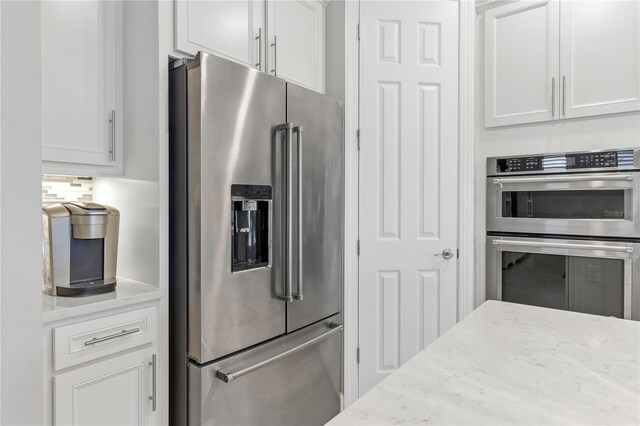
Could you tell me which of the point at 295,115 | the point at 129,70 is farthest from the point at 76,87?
the point at 295,115

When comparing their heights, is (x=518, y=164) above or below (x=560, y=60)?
below

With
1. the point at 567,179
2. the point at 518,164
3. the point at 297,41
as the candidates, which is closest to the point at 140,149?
the point at 297,41

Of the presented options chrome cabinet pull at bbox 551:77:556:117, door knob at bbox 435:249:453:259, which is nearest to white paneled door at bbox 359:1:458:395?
door knob at bbox 435:249:453:259

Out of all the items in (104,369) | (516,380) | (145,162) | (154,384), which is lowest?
(154,384)

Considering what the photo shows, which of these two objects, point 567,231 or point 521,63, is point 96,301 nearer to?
point 567,231

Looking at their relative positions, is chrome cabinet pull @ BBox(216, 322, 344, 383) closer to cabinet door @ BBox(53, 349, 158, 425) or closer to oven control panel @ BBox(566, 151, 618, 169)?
cabinet door @ BBox(53, 349, 158, 425)

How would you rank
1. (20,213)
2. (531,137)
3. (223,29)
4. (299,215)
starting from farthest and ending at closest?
(531,137) → (299,215) → (223,29) → (20,213)

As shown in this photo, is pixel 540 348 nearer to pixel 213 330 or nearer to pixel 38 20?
pixel 213 330

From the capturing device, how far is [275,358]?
1.74m

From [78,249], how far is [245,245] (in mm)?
627

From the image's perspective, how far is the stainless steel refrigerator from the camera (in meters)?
1.50

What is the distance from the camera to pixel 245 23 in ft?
6.01

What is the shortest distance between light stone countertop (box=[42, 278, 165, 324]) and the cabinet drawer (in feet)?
0.14

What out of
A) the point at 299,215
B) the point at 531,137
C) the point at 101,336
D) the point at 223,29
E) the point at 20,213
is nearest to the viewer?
the point at 20,213
